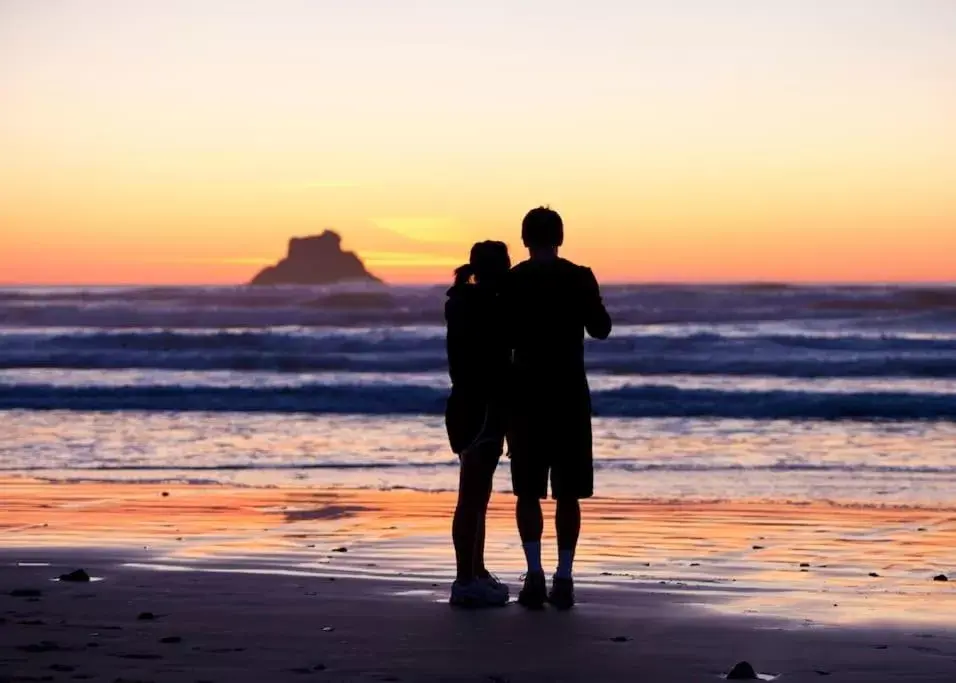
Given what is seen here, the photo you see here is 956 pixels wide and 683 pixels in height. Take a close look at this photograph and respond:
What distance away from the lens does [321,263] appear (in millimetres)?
97875

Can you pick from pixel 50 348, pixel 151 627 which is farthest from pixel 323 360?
pixel 151 627

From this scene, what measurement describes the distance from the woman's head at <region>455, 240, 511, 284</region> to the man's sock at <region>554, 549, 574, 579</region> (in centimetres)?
113

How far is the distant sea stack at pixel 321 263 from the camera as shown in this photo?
3767 inches

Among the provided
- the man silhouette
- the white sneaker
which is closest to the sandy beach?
the white sneaker

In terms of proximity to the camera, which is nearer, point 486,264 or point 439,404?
point 486,264

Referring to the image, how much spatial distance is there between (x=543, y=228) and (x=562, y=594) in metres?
1.46

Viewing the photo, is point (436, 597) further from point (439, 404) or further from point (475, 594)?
point (439, 404)

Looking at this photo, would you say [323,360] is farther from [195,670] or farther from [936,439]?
[195,670]

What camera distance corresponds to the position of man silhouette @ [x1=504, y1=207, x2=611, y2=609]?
6070 millimetres

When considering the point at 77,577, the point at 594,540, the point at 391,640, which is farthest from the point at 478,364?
the point at 594,540

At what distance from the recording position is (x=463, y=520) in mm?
6281

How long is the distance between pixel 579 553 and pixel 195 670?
3263 mm

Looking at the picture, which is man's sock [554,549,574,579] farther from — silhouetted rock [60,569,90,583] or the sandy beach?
silhouetted rock [60,569,90,583]

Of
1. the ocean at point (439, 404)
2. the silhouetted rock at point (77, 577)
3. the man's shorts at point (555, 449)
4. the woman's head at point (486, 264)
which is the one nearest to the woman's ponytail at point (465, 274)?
the woman's head at point (486, 264)
